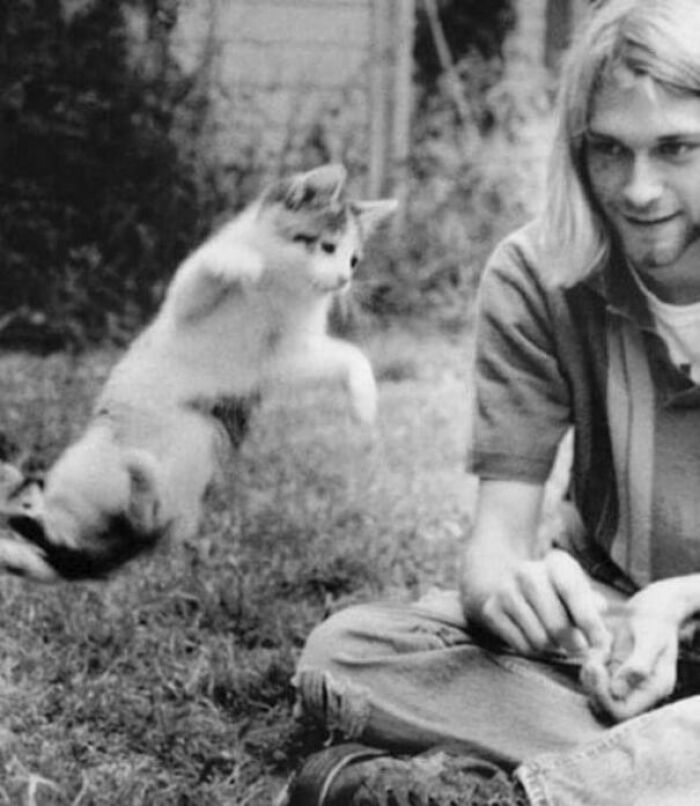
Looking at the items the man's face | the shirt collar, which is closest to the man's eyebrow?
the man's face

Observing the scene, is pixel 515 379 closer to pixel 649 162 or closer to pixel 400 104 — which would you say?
pixel 649 162

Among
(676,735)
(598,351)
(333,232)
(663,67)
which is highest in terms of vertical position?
(663,67)

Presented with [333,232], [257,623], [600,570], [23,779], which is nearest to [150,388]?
[333,232]

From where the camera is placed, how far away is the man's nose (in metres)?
2.53

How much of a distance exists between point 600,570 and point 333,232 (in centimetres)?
95

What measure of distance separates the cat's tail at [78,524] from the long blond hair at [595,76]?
81 cm

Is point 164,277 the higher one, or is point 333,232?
point 333,232

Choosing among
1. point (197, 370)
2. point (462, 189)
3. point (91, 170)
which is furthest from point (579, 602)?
point (462, 189)

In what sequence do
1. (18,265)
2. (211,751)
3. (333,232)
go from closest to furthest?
(333,232), (211,751), (18,265)

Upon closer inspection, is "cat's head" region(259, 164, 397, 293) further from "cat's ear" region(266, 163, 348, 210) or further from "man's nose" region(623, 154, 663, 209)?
"man's nose" region(623, 154, 663, 209)

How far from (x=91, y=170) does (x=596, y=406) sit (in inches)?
34.6

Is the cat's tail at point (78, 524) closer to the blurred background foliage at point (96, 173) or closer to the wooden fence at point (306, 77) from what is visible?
the blurred background foliage at point (96, 173)

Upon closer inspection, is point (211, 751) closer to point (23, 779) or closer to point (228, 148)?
point (23, 779)

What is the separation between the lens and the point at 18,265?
319 cm
